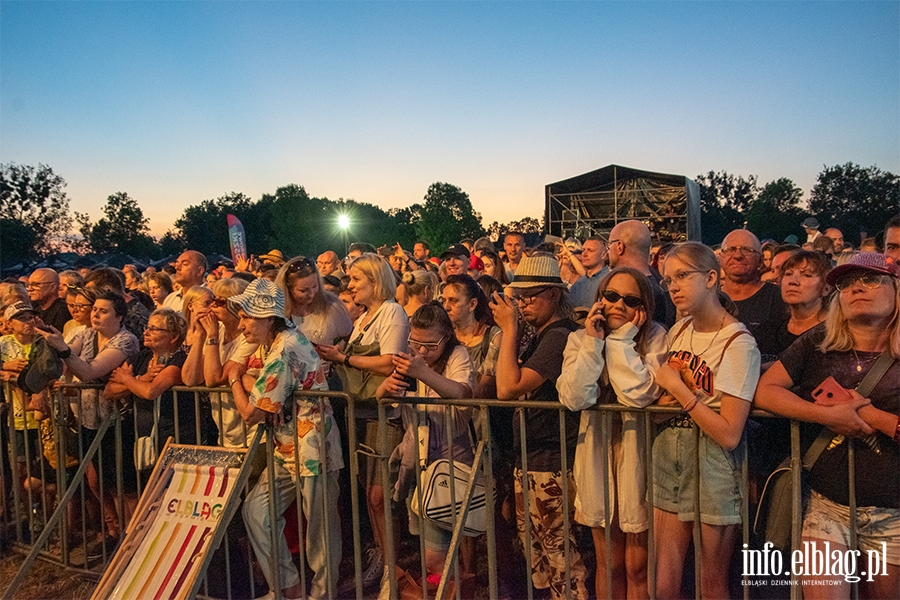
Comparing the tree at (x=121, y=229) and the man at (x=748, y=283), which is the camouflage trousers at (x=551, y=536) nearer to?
the man at (x=748, y=283)

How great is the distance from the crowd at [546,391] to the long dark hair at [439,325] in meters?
0.01

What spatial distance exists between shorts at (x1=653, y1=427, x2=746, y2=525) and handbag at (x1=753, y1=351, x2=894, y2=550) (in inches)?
5.2

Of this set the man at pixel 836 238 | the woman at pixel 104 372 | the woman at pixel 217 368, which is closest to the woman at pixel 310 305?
the woman at pixel 217 368

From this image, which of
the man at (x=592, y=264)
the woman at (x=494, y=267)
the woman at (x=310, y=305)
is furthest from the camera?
the woman at (x=494, y=267)

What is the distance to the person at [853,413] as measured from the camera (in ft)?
8.89

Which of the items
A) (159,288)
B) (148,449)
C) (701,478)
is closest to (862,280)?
(701,478)

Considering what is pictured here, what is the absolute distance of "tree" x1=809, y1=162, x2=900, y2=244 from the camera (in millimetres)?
54094

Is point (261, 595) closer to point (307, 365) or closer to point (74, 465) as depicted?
point (307, 365)

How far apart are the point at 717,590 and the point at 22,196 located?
137 ft

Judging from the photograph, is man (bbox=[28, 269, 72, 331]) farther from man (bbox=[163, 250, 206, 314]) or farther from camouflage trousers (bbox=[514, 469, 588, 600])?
camouflage trousers (bbox=[514, 469, 588, 600])

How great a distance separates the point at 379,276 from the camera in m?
4.70

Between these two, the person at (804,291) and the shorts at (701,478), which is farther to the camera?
the person at (804,291)

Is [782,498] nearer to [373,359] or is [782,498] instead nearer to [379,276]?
[373,359]

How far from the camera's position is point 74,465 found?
523 centimetres
